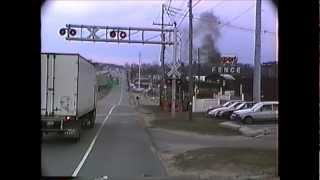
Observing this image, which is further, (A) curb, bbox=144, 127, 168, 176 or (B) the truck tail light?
(B) the truck tail light

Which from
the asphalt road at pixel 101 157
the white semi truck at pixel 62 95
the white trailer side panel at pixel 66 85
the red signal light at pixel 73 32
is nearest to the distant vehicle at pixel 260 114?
the asphalt road at pixel 101 157

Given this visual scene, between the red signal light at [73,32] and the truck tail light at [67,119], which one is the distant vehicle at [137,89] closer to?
the red signal light at [73,32]

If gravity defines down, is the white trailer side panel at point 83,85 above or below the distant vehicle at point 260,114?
above

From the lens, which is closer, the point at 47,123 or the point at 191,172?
the point at 191,172

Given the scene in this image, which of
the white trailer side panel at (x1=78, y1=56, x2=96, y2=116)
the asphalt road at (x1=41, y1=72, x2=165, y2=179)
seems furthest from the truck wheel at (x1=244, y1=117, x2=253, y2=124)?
the white trailer side panel at (x1=78, y1=56, x2=96, y2=116)

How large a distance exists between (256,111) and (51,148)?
19.3 metres

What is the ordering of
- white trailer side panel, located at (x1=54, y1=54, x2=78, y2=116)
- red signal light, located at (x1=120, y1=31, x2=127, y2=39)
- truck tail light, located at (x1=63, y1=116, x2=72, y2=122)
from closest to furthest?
truck tail light, located at (x1=63, y1=116, x2=72, y2=122) → white trailer side panel, located at (x1=54, y1=54, x2=78, y2=116) → red signal light, located at (x1=120, y1=31, x2=127, y2=39)

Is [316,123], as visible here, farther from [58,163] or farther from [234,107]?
[234,107]

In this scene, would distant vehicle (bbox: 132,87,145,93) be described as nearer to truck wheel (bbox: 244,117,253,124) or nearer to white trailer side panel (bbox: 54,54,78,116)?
truck wheel (bbox: 244,117,253,124)

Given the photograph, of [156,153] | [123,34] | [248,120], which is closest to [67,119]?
[156,153]

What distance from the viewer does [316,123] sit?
22.8ft

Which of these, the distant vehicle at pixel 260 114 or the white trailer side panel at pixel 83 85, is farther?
the distant vehicle at pixel 260 114
